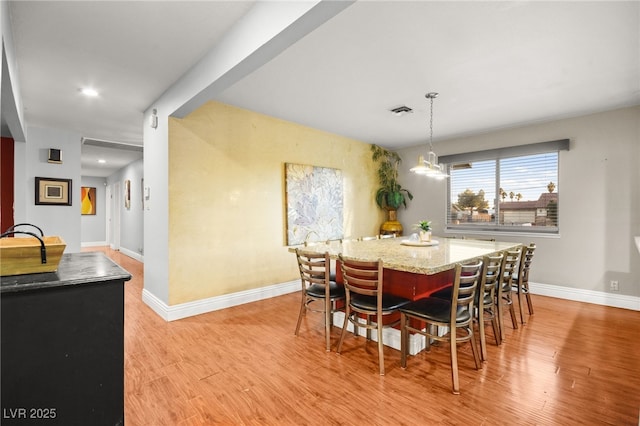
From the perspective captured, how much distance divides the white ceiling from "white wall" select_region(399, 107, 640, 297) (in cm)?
30

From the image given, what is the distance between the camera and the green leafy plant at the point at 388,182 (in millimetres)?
6098

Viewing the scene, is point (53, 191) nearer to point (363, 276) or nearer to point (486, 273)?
point (363, 276)

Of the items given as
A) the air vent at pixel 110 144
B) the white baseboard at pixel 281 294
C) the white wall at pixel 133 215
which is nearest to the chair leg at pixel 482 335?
the white baseboard at pixel 281 294

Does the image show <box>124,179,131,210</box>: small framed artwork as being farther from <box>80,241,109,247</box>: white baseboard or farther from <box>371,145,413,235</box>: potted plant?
<box>371,145,413,235</box>: potted plant

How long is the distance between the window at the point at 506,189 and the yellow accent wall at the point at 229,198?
2.56 meters

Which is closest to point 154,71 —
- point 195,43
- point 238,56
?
point 195,43

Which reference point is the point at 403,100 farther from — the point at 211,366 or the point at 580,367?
the point at 211,366

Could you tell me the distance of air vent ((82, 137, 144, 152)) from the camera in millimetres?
5609

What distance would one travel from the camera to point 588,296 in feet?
13.8

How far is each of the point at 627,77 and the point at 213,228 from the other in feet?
15.2

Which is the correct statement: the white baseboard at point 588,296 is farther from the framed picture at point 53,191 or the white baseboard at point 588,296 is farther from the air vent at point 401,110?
the framed picture at point 53,191

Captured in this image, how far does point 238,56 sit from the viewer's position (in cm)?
223

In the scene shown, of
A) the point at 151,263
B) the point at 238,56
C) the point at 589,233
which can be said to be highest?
the point at 238,56

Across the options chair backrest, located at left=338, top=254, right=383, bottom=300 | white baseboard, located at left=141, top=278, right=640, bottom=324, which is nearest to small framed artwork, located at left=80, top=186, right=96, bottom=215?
white baseboard, located at left=141, top=278, right=640, bottom=324
